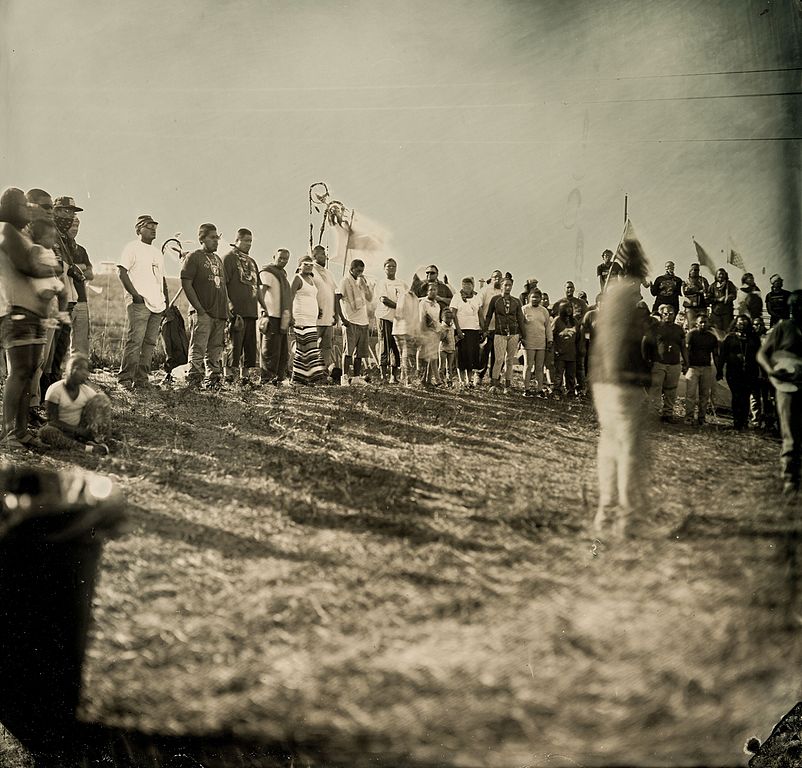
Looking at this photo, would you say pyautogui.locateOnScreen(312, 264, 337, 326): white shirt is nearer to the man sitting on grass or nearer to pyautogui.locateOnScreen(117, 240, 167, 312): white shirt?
pyautogui.locateOnScreen(117, 240, 167, 312): white shirt

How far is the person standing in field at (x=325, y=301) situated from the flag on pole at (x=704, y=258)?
134 centimetres

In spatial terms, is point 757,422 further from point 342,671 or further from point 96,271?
point 96,271

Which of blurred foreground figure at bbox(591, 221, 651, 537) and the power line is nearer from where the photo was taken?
blurred foreground figure at bbox(591, 221, 651, 537)

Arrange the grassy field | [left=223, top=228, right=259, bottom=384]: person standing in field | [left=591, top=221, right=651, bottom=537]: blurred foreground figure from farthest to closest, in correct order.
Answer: [left=223, top=228, right=259, bottom=384]: person standing in field → [left=591, top=221, right=651, bottom=537]: blurred foreground figure → the grassy field

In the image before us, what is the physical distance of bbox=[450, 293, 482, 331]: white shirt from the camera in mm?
2389

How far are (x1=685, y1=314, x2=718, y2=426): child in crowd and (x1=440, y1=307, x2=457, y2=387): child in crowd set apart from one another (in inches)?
32.8

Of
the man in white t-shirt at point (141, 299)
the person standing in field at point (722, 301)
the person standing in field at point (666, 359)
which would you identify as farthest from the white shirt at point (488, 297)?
the man in white t-shirt at point (141, 299)

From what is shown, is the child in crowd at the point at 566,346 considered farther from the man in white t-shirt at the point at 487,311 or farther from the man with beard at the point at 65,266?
the man with beard at the point at 65,266

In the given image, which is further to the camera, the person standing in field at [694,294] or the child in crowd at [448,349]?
the child in crowd at [448,349]

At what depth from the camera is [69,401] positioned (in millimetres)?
2426

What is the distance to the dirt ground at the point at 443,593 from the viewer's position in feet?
6.87

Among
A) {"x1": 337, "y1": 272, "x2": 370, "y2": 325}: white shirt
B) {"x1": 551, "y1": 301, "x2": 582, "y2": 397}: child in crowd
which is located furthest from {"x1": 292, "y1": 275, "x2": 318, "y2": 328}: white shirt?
{"x1": 551, "y1": 301, "x2": 582, "y2": 397}: child in crowd

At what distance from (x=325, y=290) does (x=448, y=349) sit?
1.70 ft

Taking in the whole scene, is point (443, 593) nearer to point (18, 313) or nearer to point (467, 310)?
point (467, 310)
